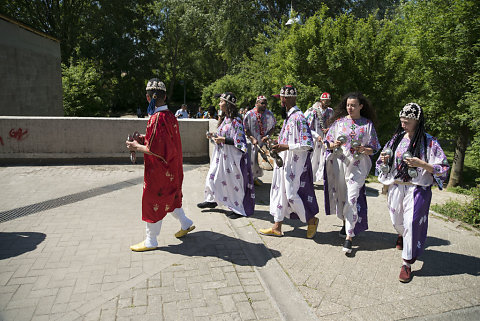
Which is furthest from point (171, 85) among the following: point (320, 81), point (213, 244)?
point (213, 244)

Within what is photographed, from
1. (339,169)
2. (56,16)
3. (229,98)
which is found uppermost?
(56,16)

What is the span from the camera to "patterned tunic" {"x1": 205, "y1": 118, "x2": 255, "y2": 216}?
5543mm

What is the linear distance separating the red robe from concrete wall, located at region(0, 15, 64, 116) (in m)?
11.5

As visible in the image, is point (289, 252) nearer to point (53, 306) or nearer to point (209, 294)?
point (209, 294)

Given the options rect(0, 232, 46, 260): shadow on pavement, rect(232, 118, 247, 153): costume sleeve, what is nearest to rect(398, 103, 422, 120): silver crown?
rect(232, 118, 247, 153): costume sleeve

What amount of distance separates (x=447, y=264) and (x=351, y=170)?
5.15ft

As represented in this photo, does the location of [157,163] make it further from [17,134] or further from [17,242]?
[17,134]

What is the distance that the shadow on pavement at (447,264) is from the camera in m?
3.96

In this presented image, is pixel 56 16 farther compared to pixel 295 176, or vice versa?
pixel 56 16

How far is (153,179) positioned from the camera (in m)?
4.15

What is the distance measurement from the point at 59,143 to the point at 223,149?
17.7 feet

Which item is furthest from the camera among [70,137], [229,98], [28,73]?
Result: [28,73]

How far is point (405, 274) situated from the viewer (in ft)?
12.3

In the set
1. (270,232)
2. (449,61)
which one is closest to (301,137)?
(270,232)
